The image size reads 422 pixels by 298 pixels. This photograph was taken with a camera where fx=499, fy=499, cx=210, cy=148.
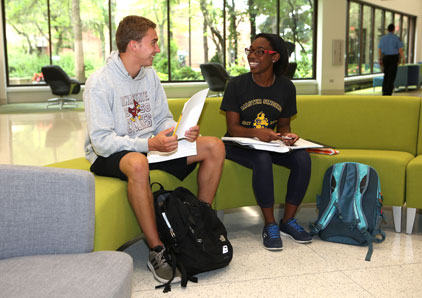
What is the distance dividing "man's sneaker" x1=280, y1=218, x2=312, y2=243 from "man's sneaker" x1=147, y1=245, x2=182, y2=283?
32.9 inches

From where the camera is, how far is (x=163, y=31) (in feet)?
46.3

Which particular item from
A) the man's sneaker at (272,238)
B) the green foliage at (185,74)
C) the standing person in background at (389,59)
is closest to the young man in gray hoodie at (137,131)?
the man's sneaker at (272,238)

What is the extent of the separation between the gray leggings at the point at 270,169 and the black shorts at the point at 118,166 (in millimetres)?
348

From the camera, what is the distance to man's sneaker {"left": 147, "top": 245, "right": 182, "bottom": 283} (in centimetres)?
244

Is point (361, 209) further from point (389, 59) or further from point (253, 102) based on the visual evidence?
point (389, 59)

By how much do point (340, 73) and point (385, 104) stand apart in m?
11.8

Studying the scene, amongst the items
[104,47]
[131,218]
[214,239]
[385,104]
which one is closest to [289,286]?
[214,239]

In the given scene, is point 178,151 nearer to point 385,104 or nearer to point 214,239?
point 214,239

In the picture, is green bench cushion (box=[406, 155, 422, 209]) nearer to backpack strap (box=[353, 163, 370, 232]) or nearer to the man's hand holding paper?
backpack strap (box=[353, 163, 370, 232])

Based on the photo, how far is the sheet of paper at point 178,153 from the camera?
2756mm

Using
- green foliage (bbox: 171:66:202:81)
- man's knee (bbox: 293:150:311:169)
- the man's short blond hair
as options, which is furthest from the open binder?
green foliage (bbox: 171:66:202:81)

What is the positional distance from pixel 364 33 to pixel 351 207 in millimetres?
16351

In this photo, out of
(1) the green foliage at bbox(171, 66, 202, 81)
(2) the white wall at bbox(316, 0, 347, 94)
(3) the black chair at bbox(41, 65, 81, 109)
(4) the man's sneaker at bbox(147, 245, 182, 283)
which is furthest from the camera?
(2) the white wall at bbox(316, 0, 347, 94)

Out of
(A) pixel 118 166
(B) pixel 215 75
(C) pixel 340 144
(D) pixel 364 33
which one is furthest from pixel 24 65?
(D) pixel 364 33
